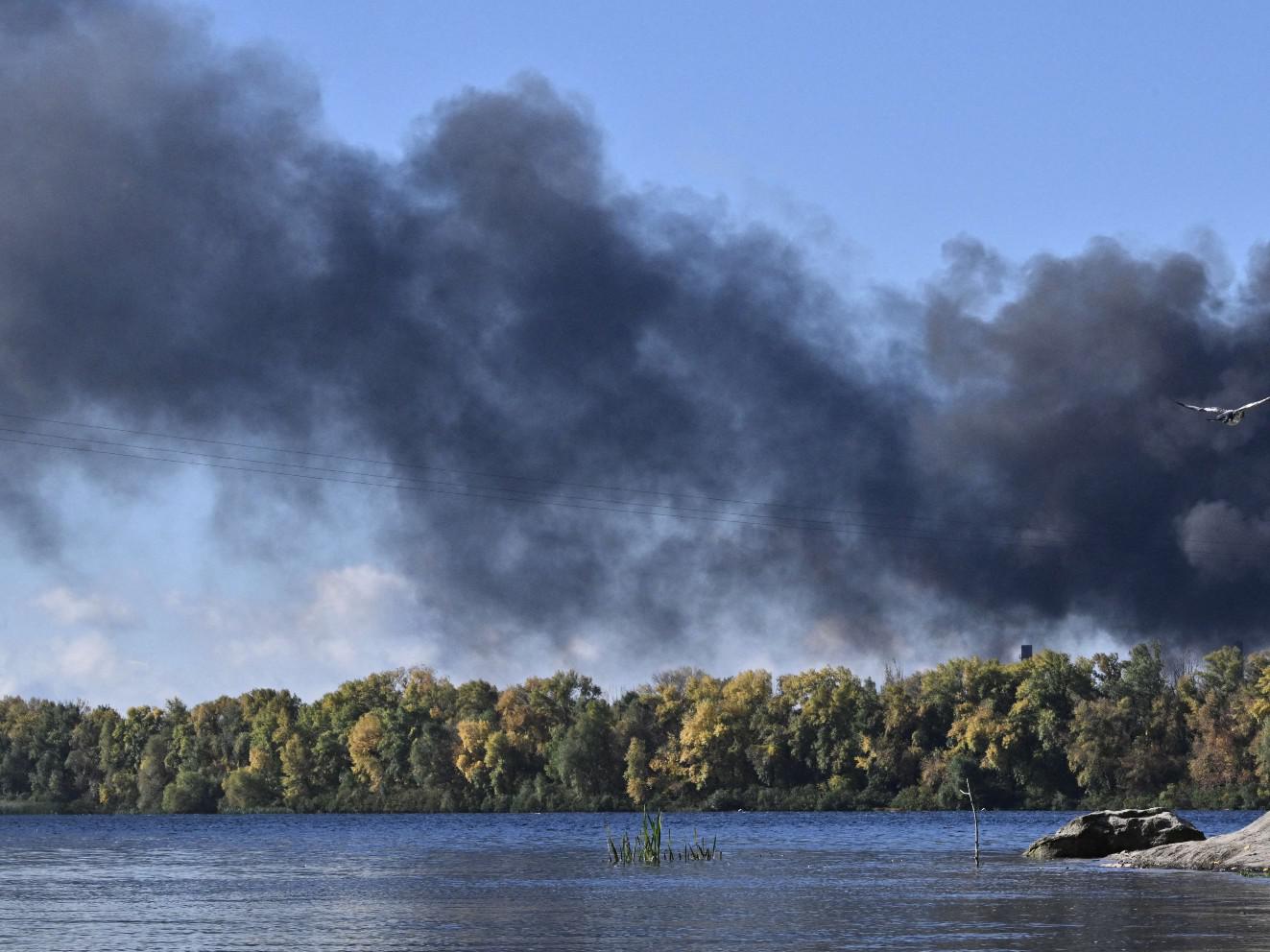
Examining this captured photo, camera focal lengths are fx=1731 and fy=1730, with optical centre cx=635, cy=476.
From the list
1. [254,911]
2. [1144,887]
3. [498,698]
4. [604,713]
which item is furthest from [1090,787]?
[254,911]

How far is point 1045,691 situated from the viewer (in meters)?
163

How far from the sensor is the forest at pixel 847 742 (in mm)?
157375

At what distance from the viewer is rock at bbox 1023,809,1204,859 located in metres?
79.9

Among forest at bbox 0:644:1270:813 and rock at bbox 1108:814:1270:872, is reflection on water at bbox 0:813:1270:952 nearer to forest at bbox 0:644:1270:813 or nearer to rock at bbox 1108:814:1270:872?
rock at bbox 1108:814:1270:872

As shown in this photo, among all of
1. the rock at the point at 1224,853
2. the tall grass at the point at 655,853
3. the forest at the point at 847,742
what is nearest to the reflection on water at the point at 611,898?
the rock at the point at 1224,853

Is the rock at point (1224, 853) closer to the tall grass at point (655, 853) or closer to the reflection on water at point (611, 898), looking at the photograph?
the reflection on water at point (611, 898)

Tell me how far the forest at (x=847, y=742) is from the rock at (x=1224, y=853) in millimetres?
76554

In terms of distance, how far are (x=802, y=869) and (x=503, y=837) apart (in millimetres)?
52016

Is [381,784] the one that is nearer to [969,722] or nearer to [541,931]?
[969,722]

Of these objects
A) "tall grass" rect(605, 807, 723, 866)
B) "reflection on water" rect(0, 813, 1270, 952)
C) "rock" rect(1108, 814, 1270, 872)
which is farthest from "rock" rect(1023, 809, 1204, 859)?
"tall grass" rect(605, 807, 723, 866)

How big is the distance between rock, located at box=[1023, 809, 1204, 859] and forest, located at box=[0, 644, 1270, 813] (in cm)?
6873

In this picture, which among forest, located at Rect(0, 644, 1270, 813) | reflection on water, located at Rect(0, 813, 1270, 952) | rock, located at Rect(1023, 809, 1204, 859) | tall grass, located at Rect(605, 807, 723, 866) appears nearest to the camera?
reflection on water, located at Rect(0, 813, 1270, 952)

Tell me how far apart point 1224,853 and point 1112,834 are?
1121 centimetres

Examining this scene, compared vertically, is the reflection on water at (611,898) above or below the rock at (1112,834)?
below
